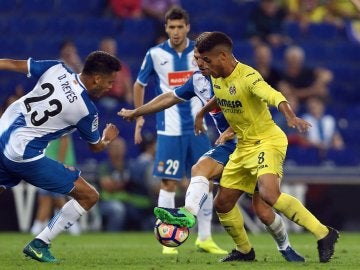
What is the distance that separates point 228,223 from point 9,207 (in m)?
6.93

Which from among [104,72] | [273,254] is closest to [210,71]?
[104,72]

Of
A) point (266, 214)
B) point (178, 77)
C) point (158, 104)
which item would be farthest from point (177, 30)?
point (266, 214)

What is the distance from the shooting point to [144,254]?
39.1ft

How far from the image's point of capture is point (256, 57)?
18.8 metres

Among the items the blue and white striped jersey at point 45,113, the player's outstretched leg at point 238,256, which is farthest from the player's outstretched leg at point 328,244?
the blue and white striped jersey at point 45,113

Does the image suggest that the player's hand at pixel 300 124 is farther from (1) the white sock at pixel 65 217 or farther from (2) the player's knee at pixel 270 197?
(1) the white sock at pixel 65 217

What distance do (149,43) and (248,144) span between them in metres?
10.2

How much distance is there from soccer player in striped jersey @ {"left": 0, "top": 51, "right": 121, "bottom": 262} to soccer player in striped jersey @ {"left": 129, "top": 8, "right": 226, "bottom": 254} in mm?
2261

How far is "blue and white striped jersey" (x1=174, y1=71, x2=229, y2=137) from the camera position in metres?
10.9

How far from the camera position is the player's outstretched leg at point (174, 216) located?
9.66 metres

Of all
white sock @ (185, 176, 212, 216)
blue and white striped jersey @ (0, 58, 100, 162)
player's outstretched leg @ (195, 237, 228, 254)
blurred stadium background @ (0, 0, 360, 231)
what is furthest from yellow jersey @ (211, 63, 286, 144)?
blurred stadium background @ (0, 0, 360, 231)

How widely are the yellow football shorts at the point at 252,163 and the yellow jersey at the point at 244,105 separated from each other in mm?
85

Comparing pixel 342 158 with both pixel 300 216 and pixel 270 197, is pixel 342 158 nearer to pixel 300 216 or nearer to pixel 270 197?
pixel 300 216

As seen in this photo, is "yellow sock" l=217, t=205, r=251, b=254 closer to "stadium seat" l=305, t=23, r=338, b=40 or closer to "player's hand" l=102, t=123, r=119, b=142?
"player's hand" l=102, t=123, r=119, b=142
